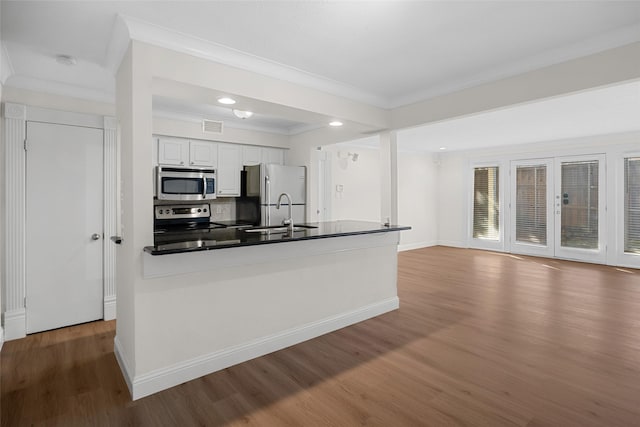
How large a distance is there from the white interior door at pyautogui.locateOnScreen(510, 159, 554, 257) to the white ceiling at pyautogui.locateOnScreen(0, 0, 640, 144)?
525cm

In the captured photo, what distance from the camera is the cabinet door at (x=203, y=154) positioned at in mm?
4637

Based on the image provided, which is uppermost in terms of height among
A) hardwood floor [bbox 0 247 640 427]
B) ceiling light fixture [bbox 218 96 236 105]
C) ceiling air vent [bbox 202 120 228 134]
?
ceiling air vent [bbox 202 120 228 134]

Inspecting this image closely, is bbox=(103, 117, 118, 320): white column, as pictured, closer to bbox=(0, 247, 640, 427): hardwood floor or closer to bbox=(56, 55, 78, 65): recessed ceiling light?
bbox=(0, 247, 640, 427): hardwood floor

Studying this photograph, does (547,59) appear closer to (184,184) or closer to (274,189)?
(274,189)

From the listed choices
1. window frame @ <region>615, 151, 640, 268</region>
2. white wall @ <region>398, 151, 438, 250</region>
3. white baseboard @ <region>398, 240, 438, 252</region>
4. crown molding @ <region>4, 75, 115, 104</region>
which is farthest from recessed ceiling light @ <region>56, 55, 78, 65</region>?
window frame @ <region>615, 151, 640, 268</region>

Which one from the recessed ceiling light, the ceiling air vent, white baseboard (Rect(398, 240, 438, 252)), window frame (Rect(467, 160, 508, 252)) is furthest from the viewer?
white baseboard (Rect(398, 240, 438, 252))

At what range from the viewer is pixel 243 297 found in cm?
267

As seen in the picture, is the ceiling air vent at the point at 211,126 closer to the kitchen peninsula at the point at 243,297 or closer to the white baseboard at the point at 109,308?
the kitchen peninsula at the point at 243,297

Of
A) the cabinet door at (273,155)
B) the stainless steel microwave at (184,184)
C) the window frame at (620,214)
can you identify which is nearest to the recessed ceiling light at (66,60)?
the stainless steel microwave at (184,184)

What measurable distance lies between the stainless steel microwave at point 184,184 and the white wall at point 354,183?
2.65 metres

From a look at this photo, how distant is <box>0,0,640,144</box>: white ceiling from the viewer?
206 centimetres

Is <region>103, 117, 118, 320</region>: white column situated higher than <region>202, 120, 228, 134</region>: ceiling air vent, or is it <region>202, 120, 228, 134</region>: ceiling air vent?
<region>202, 120, 228, 134</region>: ceiling air vent

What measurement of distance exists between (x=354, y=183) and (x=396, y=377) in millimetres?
5023

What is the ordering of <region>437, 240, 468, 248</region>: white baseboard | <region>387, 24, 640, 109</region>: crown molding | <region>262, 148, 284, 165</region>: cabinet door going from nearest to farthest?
1. <region>387, 24, 640, 109</region>: crown molding
2. <region>262, 148, 284, 165</region>: cabinet door
3. <region>437, 240, 468, 248</region>: white baseboard
